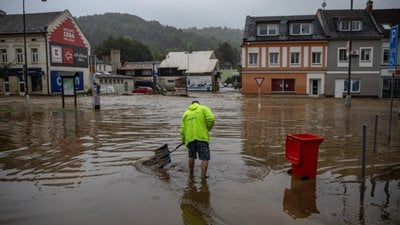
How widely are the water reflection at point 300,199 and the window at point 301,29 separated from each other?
4095cm

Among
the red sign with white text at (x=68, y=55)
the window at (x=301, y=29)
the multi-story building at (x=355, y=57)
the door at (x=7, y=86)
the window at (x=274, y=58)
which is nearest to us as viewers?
the multi-story building at (x=355, y=57)

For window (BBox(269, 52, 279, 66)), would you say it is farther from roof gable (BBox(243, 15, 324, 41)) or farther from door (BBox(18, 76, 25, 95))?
door (BBox(18, 76, 25, 95))

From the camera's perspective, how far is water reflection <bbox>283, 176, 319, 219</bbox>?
19.2 ft

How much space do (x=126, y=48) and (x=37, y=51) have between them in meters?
55.2

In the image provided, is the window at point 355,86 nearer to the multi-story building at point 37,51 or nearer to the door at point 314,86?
the door at point 314,86

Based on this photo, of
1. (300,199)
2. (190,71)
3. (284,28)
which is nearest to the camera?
(300,199)

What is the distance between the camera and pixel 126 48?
102000 mm

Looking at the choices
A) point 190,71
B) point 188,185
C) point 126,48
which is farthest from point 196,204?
point 126,48

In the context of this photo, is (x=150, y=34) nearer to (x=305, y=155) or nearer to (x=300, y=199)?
(x=305, y=155)

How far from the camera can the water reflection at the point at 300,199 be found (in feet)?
19.2

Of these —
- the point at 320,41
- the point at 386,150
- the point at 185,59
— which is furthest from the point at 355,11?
the point at 386,150

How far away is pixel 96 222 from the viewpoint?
17.8 ft

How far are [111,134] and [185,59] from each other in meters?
61.9

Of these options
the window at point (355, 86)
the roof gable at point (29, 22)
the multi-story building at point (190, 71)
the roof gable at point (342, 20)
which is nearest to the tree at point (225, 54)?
the multi-story building at point (190, 71)
